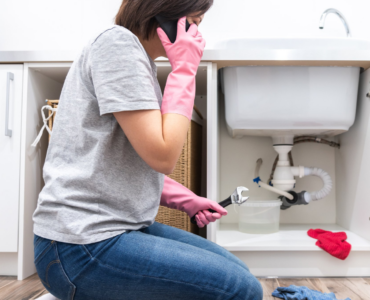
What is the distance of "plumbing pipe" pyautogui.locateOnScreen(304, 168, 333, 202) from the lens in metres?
1.41

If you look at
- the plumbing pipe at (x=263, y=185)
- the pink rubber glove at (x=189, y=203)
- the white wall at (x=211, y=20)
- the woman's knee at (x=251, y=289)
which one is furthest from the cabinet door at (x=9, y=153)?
the plumbing pipe at (x=263, y=185)

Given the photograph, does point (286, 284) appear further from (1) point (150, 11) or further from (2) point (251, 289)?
(1) point (150, 11)

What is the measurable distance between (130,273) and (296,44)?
94 centimetres

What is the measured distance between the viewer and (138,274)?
51 cm

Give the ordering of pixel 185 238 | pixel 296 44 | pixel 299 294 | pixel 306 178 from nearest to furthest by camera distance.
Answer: pixel 185 238 → pixel 299 294 → pixel 296 44 → pixel 306 178

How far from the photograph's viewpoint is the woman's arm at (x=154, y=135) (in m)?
0.52

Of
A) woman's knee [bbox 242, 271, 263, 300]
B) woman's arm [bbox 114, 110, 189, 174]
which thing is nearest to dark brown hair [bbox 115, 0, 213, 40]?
woman's arm [bbox 114, 110, 189, 174]

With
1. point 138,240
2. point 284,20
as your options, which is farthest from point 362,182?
point 138,240

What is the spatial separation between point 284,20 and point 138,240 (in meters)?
1.40

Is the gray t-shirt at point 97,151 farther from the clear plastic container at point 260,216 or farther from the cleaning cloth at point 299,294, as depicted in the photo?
the clear plastic container at point 260,216

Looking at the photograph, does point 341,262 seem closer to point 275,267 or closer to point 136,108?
point 275,267

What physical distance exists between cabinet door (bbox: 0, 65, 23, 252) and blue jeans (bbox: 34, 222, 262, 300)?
0.58 m

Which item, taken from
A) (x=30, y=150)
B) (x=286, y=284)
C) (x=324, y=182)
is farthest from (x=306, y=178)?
(x=30, y=150)

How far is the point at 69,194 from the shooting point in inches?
20.6
